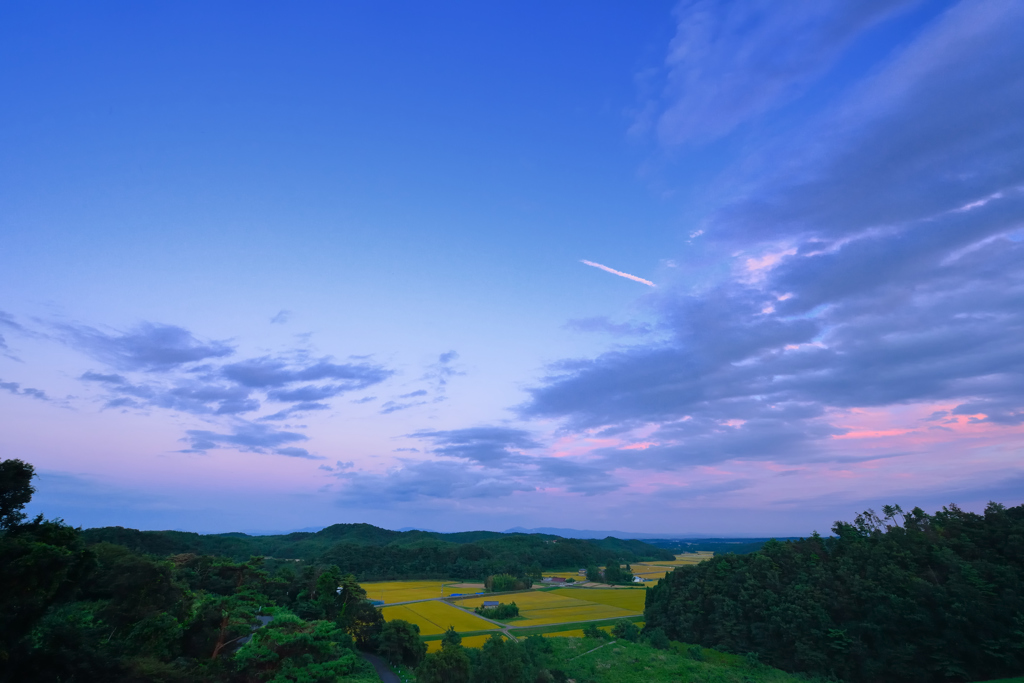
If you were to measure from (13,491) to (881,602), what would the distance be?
152ft

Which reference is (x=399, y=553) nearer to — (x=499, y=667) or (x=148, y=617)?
(x=148, y=617)

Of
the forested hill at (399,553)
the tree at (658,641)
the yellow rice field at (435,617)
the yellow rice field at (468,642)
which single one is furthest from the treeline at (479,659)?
the forested hill at (399,553)

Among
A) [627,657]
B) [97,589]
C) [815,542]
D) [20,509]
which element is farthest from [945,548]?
[97,589]

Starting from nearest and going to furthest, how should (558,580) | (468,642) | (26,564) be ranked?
(26,564) → (468,642) → (558,580)

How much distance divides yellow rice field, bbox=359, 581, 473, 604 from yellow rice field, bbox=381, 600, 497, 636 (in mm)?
6452

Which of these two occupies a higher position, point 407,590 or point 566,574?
point 566,574

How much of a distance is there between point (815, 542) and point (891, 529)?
19.3 ft

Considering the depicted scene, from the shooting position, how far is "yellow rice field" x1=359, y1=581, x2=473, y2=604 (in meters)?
72.9

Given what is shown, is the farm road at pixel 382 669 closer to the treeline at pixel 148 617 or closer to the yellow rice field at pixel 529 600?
the treeline at pixel 148 617

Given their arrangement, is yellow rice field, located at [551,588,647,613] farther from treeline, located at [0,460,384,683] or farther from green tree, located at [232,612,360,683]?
green tree, located at [232,612,360,683]

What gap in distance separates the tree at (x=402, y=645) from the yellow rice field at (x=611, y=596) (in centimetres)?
3480

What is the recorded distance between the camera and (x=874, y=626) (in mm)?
31359

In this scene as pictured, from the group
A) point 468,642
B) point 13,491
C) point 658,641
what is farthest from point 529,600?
point 13,491

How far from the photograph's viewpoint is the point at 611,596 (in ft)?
239
